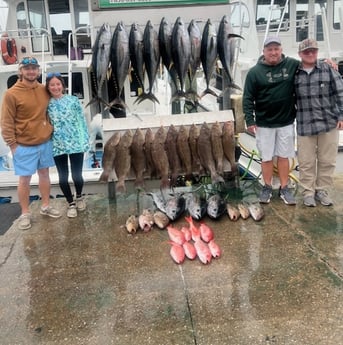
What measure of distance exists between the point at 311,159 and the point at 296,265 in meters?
1.69

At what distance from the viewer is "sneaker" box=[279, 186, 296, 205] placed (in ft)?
15.9

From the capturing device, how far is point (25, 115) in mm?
4371

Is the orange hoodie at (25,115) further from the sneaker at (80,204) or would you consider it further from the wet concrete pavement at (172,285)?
the wet concrete pavement at (172,285)

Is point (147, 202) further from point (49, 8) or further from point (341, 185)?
point (49, 8)

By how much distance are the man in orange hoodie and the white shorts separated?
7.85 feet

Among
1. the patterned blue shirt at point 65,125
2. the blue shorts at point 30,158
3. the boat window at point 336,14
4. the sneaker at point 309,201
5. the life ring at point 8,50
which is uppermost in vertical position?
the boat window at point 336,14

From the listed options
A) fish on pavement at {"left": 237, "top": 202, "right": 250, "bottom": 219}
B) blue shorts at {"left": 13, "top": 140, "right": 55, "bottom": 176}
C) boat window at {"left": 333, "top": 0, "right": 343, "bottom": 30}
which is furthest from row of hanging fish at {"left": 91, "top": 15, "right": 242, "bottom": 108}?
boat window at {"left": 333, "top": 0, "right": 343, "bottom": 30}

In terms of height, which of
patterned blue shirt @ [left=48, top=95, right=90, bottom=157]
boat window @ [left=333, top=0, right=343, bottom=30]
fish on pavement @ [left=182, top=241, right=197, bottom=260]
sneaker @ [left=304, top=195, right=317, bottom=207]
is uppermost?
boat window @ [left=333, top=0, right=343, bottom=30]

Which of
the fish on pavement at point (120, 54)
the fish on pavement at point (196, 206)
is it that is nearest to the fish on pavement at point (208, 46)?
the fish on pavement at point (120, 54)

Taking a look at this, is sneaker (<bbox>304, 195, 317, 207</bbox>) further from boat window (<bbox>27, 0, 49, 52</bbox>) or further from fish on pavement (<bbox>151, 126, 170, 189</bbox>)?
boat window (<bbox>27, 0, 49, 52</bbox>)

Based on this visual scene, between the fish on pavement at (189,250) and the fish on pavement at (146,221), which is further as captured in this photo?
the fish on pavement at (146,221)

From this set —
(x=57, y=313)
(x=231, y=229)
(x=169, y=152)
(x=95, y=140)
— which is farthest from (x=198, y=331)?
(x=95, y=140)

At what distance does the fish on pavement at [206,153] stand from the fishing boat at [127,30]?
10.2 inches

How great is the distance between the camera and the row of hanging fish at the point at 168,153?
467 cm
